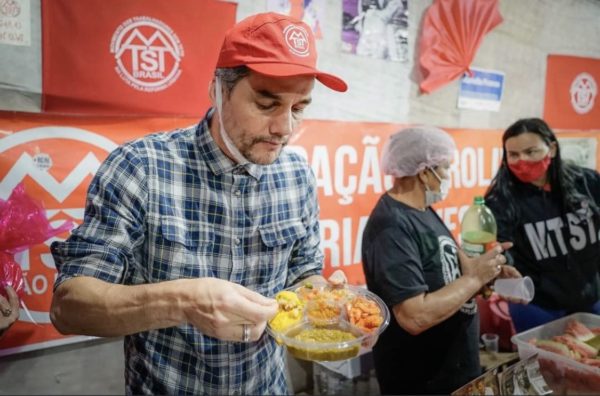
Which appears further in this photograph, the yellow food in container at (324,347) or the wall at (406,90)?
the wall at (406,90)

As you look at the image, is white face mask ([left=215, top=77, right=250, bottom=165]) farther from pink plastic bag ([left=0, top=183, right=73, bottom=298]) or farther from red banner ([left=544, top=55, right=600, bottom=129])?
red banner ([left=544, top=55, right=600, bottom=129])

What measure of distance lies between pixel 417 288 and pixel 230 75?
861mm

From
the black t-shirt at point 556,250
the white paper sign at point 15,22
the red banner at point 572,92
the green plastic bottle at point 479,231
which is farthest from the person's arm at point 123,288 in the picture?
the red banner at point 572,92

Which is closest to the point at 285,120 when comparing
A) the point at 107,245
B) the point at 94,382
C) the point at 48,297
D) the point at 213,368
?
the point at 107,245

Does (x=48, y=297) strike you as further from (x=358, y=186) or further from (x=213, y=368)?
(x=358, y=186)

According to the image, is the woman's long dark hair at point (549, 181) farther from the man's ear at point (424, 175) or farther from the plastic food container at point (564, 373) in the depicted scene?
the plastic food container at point (564, 373)

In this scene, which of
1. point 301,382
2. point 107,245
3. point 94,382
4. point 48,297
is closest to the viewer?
point 107,245

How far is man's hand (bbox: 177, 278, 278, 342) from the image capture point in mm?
772

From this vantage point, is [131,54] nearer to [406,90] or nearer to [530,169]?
[406,90]

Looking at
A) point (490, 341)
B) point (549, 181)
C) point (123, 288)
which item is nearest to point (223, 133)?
point (123, 288)

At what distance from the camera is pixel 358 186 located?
79.3 inches

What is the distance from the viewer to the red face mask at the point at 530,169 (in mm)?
1750

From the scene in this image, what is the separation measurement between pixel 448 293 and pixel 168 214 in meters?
0.91

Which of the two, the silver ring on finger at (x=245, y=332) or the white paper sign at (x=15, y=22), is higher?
the white paper sign at (x=15, y=22)
